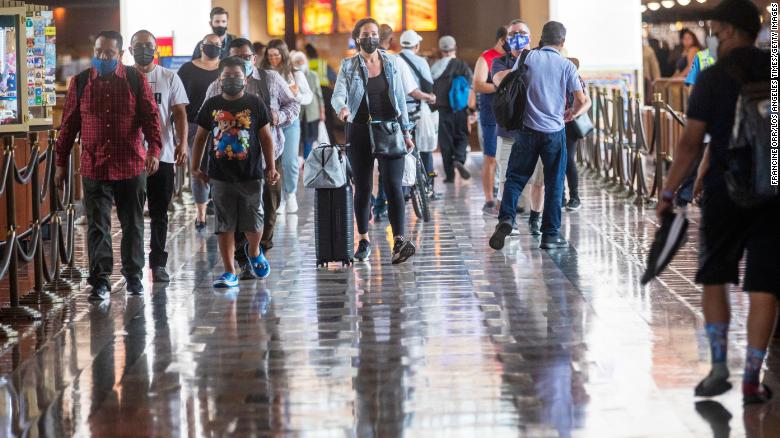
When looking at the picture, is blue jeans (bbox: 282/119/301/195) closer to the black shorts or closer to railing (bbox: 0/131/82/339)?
railing (bbox: 0/131/82/339)

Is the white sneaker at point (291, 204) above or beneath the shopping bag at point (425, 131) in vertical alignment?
beneath

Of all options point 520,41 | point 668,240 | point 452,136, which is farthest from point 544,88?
point 452,136

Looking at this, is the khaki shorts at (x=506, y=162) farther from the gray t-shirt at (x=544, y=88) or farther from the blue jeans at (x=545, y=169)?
the gray t-shirt at (x=544, y=88)

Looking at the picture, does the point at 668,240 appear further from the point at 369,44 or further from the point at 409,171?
the point at 409,171

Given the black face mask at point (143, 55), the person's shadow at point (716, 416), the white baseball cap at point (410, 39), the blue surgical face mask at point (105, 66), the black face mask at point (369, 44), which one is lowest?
the person's shadow at point (716, 416)

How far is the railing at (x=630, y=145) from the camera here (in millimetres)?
13841

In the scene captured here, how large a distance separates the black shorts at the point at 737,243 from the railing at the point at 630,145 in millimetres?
7331

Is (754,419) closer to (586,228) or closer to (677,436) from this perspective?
(677,436)

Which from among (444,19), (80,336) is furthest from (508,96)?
(444,19)

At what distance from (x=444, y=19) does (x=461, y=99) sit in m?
13.8

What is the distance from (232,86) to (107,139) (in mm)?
901

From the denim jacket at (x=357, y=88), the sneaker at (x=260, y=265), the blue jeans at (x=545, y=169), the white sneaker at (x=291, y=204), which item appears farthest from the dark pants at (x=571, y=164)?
the sneaker at (x=260, y=265)

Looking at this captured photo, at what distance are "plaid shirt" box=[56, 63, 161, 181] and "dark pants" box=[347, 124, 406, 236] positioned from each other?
188cm

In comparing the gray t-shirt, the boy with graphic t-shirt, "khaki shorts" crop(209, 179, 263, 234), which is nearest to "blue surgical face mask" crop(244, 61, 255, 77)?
the boy with graphic t-shirt
